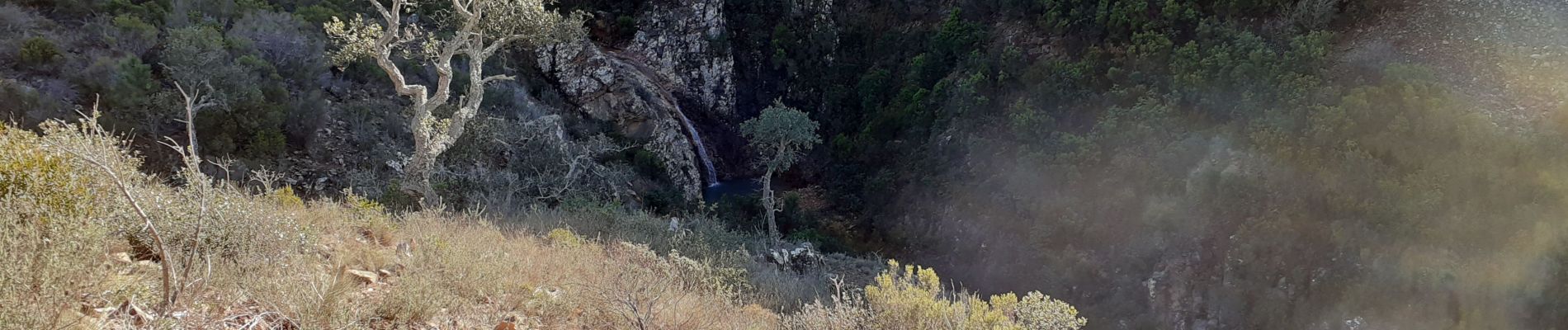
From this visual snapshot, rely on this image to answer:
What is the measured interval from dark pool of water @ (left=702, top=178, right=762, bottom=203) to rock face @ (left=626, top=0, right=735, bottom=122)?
1794 millimetres

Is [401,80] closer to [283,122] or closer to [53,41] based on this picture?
[283,122]

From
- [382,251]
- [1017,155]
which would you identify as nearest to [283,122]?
[382,251]

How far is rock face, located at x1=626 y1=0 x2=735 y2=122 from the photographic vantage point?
16.8m

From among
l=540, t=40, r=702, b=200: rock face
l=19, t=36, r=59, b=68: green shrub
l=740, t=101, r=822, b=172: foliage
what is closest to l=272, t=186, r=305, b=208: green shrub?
l=19, t=36, r=59, b=68: green shrub

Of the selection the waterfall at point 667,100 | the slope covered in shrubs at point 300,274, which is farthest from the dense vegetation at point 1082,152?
the waterfall at point 667,100

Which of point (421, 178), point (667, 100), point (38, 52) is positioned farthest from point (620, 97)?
point (38, 52)

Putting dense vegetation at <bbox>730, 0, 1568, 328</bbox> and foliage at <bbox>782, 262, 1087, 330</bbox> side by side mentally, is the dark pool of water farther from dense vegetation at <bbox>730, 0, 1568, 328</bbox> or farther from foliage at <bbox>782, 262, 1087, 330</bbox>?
foliage at <bbox>782, 262, 1087, 330</bbox>

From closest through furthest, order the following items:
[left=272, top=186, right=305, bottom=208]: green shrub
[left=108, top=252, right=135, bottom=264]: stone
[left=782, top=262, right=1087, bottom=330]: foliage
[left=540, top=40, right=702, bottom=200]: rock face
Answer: [left=108, top=252, right=135, bottom=264]: stone → [left=782, top=262, right=1087, bottom=330]: foliage → [left=272, top=186, right=305, bottom=208]: green shrub → [left=540, top=40, right=702, bottom=200]: rock face

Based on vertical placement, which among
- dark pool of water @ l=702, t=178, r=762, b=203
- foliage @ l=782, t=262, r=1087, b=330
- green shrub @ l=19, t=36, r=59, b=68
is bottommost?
dark pool of water @ l=702, t=178, r=762, b=203

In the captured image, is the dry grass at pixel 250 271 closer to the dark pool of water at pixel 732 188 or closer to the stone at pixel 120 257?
the stone at pixel 120 257

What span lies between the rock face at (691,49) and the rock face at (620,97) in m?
1.07

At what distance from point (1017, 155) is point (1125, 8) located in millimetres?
2923

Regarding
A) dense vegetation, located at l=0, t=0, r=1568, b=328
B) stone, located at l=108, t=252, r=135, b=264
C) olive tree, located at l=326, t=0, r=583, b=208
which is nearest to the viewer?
stone, located at l=108, t=252, r=135, b=264

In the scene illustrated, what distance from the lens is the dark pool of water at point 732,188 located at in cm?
1512
